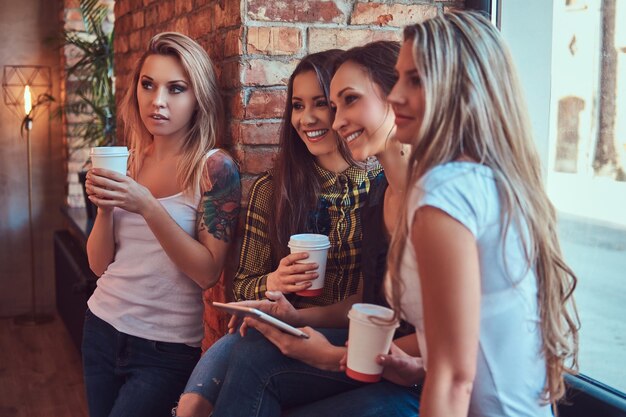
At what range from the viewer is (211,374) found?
1685mm

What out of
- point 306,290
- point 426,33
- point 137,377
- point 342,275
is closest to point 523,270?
point 426,33

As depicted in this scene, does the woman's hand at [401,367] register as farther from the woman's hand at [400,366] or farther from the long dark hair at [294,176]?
the long dark hair at [294,176]

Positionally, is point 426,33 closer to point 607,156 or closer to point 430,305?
point 430,305

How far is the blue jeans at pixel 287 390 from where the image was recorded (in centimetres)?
145

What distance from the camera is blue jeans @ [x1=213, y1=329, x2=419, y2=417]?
4.76ft

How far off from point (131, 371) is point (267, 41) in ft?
3.20

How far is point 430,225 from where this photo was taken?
106 centimetres

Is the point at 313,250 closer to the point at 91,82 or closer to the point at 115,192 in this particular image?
the point at 115,192

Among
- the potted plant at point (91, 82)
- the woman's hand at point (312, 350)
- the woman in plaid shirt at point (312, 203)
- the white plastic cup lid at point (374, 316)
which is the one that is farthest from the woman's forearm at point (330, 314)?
the potted plant at point (91, 82)

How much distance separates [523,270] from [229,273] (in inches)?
47.9

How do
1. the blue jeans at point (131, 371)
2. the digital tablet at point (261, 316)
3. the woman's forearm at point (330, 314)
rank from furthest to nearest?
the blue jeans at point (131, 371) → the woman's forearm at point (330, 314) → the digital tablet at point (261, 316)

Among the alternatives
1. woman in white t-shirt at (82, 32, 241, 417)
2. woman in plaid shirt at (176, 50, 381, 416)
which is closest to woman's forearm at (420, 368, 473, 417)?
woman in plaid shirt at (176, 50, 381, 416)

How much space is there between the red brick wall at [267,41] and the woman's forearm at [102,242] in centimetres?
36

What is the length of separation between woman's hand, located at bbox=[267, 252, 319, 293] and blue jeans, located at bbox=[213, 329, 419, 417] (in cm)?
13
